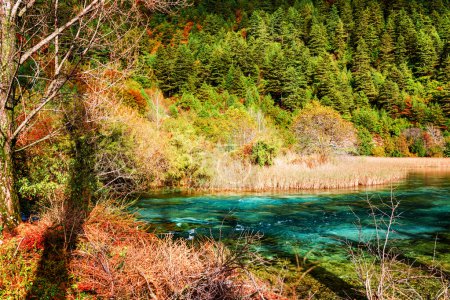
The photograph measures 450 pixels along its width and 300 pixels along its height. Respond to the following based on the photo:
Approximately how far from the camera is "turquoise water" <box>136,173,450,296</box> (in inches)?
332

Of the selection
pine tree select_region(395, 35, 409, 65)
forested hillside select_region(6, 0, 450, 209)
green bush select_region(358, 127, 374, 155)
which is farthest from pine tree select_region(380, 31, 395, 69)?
green bush select_region(358, 127, 374, 155)

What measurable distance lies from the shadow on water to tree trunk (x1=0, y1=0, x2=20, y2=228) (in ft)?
2.00

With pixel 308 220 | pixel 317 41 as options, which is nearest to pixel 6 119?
pixel 308 220

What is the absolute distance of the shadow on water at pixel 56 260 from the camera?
470 cm

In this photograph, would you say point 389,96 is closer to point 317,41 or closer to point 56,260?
point 317,41

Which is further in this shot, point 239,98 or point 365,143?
point 239,98

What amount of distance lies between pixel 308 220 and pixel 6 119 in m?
9.03

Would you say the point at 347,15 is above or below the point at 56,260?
above

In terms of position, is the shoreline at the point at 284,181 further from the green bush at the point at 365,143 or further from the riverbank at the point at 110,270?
the green bush at the point at 365,143

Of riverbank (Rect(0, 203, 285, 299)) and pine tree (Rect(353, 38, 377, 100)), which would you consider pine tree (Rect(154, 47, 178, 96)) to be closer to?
pine tree (Rect(353, 38, 377, 100))

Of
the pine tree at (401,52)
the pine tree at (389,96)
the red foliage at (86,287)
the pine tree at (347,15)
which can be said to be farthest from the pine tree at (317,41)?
the red foliage at (86,287)

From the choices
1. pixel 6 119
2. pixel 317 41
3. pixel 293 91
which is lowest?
pixel 6 119

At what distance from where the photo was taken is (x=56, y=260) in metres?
5.44

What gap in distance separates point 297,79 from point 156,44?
3649 cm
